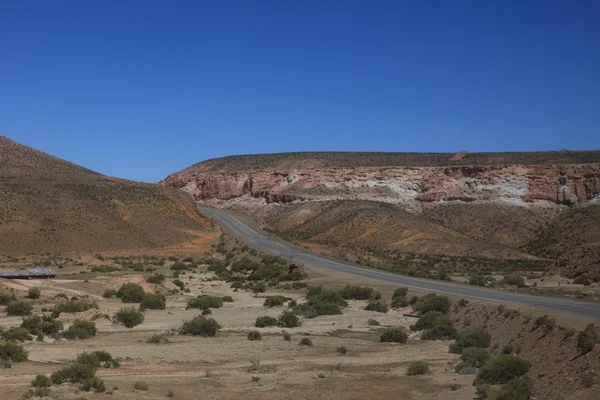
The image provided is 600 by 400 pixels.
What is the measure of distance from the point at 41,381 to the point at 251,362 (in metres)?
6.73

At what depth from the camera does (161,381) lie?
1741cm

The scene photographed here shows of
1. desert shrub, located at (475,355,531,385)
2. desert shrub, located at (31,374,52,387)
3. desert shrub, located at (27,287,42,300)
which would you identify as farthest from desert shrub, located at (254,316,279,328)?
desert shrub, located at (31,374,52,387)

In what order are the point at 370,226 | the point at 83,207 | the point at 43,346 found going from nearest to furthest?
the point at 43,346
the point at 83,207
the point at 370,226

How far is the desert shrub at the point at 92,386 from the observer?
618 inches

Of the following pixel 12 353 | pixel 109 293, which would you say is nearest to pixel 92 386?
pixel 12 353

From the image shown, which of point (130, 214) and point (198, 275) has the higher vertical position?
point (130, 214)

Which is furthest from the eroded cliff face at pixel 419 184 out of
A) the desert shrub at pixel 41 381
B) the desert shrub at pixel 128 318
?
the desert shrub at pixel 41 381

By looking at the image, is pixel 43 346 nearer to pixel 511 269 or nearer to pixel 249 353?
pixel 249 353

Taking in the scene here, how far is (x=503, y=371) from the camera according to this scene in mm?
16797

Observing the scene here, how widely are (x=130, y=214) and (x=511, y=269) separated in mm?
42878

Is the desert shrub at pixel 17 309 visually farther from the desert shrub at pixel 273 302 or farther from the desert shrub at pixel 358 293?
the desert shrub at pixel 358 293

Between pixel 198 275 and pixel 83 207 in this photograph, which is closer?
pixel 198 275

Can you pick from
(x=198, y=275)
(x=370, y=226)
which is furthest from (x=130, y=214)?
(x=370, y=226)

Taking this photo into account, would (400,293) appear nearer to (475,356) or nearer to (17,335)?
(475,356)
